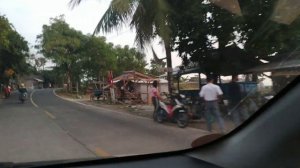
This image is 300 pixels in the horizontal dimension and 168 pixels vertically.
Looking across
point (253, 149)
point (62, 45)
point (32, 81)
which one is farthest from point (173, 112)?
point (32, 81)

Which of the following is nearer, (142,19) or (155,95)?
(142,19)

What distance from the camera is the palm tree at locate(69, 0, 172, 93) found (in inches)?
74.1

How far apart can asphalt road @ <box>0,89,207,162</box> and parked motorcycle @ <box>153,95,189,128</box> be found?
0.14 ft

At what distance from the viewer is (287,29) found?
1777 mm

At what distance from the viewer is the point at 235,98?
6.49 ft

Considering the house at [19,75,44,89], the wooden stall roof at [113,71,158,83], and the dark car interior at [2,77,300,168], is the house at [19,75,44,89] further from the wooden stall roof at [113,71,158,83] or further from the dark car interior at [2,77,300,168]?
the dark car interior at [2,77,300,168]

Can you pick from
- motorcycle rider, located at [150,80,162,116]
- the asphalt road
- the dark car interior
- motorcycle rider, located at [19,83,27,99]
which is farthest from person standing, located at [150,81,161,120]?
motorcycle rider, located at [19,83,27,99]

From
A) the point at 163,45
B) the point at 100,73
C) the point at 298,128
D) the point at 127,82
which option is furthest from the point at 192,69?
the point at 298,128

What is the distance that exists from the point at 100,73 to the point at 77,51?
7.8 inches

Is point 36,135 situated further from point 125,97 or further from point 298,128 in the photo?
point 298,128

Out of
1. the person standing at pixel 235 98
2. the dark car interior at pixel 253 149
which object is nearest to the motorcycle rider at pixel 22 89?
the dark car interior at pixel 253 149

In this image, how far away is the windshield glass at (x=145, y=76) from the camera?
1.82m

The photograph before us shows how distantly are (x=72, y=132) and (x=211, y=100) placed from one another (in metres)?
0.77

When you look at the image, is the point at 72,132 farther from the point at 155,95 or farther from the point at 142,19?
the point at 142,19
